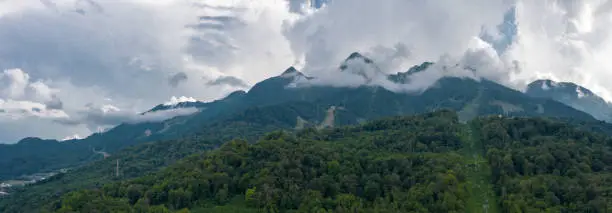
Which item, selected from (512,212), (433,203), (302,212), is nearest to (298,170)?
(302,212)

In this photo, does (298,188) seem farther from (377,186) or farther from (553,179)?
(553,179)

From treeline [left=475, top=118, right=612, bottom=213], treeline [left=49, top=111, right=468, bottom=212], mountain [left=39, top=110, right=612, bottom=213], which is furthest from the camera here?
treeline [left=49, top=111, right=468, bottom=212]

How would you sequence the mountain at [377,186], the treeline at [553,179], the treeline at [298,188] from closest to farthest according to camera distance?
the treeline at [553,179] < the mountain at [377,186] < the treeline at [298,188]

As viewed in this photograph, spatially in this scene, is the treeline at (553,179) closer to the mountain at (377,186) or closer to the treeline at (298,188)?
the mountain at (377,186)

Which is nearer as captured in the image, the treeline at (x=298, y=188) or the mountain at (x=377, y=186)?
the mountain at (x=377, y=186)

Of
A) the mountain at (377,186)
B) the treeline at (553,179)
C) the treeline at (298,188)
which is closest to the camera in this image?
the treeline at (553,179)

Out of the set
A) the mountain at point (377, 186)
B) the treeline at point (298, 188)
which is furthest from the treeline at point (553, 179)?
the treeline at point (298, 188)

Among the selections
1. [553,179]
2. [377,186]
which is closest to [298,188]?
[377,186]

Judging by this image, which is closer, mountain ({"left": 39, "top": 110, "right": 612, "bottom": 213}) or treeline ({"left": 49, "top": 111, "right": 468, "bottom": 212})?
mountain ({"left": 39, "top": 110, "right": 612, "bottom": 213})

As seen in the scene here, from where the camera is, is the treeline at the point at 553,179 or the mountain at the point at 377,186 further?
the mountain at the point at 377,186

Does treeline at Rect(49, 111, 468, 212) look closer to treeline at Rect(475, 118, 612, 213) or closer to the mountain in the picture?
the mountain

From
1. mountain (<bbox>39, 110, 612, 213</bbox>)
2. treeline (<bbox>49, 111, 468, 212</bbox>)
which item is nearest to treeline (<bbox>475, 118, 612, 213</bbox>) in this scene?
mountain (<bbox>39, 110, 612, 213</bbox>)

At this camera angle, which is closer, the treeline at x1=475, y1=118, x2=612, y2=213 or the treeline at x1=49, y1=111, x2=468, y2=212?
the treeline at x1=475, y1=118, x2=612, y2=213

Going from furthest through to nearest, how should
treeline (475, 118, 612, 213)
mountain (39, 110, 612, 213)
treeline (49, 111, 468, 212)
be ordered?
treeline (49, 111, 468, 212), mountain (39, 110, 612, 213), treeline (475, 118, 612, 213)
